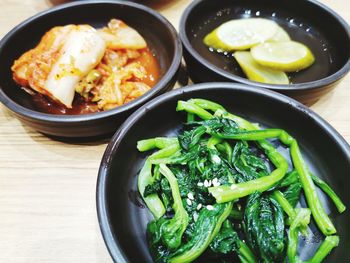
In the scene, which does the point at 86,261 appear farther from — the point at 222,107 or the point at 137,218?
the point at 222,107

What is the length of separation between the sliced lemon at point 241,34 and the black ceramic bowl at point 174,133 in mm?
621

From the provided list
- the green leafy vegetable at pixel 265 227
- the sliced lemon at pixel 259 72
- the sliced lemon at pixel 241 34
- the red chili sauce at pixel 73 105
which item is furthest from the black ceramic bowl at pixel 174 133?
the sliced lemon at pixel 241 34

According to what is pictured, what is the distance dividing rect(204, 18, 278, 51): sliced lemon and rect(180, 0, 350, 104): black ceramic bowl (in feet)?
0.24

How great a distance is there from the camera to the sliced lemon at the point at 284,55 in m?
2.00

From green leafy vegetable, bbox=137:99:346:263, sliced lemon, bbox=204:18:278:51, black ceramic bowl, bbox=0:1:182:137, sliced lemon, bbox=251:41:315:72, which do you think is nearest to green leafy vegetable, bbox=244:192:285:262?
green leafy vegetable, bbox=137:99:346:263

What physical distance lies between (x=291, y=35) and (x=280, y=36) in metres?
0.16

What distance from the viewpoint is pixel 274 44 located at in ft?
6.96

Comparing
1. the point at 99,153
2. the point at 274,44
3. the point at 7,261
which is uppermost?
the point at 274,44

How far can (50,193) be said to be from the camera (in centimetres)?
165

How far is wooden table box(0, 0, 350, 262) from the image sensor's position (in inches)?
57.9

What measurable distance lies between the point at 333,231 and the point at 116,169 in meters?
0.92

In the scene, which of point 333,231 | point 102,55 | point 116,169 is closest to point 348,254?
point 333,231

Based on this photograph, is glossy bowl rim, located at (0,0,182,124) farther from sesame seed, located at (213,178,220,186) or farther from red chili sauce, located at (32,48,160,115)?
sesame seed, located at (213,178,220,186)

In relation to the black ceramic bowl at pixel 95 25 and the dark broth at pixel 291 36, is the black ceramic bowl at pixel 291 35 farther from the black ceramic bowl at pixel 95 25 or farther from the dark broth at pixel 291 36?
the black ceramic bowl at pixel 95 25
